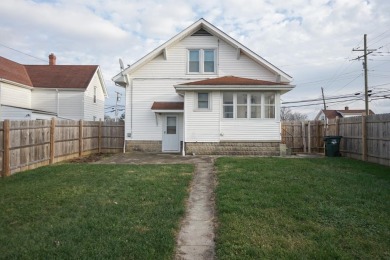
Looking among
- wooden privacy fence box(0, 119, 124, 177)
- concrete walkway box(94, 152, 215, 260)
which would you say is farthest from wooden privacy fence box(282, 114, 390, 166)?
wooden privacy fence box(0, 119, 124, 177)

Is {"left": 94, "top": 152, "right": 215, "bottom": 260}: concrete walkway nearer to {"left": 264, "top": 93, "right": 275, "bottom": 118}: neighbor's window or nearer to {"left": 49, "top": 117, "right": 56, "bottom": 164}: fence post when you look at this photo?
{"left": 49, "top": 117, "right": 56, "bottom": 164}: fence post

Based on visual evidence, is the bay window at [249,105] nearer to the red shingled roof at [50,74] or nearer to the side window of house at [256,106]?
the side window of house at [256,106]

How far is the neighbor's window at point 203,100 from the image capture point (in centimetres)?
1719

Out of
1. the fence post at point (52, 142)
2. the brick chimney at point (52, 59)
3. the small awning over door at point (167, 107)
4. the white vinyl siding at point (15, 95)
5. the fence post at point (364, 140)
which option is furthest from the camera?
the brick chimney at point (52, 59)

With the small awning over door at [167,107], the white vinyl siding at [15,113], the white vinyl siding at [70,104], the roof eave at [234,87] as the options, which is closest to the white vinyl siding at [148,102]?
the small awning over door at [167,107]

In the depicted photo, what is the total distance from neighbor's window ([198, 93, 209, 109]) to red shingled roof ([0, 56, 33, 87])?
1588 cm

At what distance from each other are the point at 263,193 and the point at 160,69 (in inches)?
512

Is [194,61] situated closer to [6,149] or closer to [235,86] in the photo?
[235,86]

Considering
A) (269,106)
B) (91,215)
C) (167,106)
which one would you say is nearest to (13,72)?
(167,106)

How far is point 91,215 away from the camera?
241 inches

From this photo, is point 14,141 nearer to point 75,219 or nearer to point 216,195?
point 75,219

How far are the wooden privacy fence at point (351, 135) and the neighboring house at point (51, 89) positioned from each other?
17.7m

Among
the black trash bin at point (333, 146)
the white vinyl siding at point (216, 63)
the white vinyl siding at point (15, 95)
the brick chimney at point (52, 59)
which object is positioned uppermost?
the brick chimney at point (52, 59)

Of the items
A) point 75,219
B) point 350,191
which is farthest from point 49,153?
point 350,191
